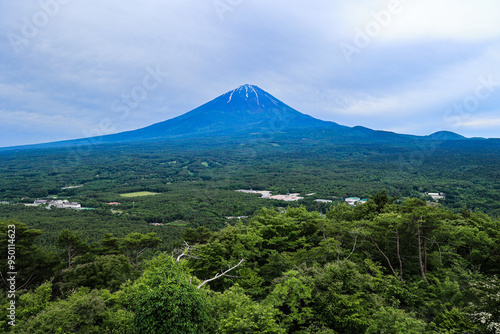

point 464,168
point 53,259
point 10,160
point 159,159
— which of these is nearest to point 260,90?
point 159,159

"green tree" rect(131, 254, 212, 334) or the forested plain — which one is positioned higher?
"green tree" rect(131, 254, 212, 334)

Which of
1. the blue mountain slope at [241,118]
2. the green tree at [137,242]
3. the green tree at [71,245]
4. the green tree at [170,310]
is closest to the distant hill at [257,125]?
the blue mountain slope at [241,118]

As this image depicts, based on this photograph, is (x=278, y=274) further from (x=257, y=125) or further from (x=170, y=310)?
(x=257, y=125)

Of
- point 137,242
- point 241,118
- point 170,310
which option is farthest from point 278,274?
point 241,118

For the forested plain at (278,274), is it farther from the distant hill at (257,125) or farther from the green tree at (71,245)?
the distant hill at (257,125)

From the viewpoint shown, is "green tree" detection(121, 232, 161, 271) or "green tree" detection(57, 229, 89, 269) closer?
"green tree" detection(57, 229, 89, 269)

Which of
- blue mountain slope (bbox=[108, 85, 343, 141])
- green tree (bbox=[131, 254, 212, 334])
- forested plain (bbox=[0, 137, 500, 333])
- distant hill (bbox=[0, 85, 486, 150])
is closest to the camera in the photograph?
green tree (bbox=[131, 254, 212, 334])

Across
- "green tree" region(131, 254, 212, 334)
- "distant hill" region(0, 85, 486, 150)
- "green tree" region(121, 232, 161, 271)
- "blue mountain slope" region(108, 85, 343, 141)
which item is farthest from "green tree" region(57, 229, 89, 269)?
"blue mountain slope" region(108, 85, 343, 141)

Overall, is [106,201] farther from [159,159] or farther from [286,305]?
[286,305]

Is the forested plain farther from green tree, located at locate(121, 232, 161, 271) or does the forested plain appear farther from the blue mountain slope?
the blue mountain slope
